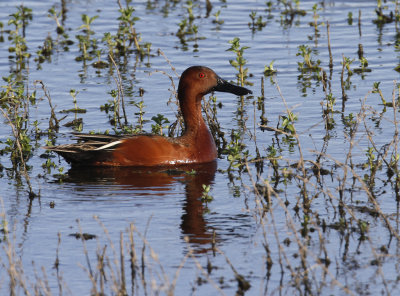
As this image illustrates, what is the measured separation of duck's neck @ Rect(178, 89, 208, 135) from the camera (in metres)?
10.4

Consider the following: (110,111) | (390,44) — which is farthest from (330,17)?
(110,111)

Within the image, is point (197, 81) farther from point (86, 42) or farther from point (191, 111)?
point (86, 42)

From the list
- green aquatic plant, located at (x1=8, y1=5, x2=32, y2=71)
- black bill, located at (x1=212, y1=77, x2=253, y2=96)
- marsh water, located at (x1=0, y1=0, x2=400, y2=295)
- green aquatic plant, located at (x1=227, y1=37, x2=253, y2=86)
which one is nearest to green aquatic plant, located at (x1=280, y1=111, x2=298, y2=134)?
marsh water, located at (x1=0, y1=0, x2=400, y2=295)

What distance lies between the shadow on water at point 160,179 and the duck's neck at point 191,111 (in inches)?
18.1

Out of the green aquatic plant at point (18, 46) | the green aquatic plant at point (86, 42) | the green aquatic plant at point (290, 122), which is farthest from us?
the green aquatic plant at point (86, 42)

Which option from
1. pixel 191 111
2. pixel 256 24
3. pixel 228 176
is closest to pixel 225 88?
pixel 191 111

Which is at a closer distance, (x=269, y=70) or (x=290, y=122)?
(x=290, y=122)

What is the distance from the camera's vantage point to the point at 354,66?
13.9 meters

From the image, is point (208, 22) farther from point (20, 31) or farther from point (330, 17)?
point (20, 31)

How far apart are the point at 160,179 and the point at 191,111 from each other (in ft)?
3.94

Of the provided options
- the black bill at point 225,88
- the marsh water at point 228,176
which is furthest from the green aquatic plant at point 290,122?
the black bill at point 225,88

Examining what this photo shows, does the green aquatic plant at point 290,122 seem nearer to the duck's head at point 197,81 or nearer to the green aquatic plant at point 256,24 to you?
the duck's head at point 197,81

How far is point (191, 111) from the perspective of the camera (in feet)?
34.4

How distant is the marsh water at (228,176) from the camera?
267 inches
